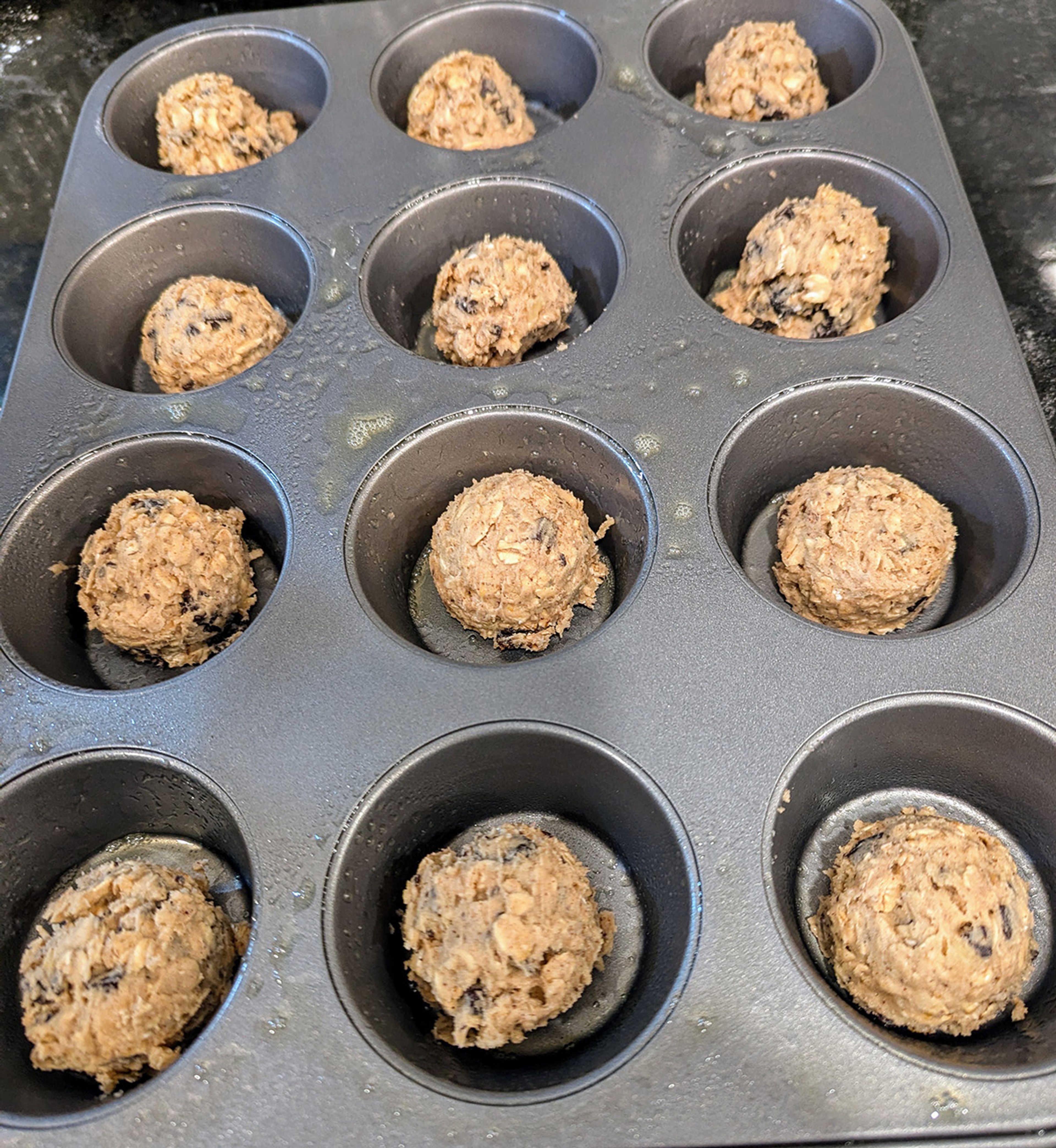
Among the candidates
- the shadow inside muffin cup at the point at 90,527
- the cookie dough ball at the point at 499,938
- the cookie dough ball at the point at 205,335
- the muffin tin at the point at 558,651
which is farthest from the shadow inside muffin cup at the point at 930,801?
the cookie dough ball at the point at 205,335

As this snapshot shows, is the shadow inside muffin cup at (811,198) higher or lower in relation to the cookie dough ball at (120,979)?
higher

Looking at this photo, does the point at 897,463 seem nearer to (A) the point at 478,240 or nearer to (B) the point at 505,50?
(A) the point at 478,240

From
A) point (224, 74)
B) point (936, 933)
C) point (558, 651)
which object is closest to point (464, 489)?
point (558, 651)

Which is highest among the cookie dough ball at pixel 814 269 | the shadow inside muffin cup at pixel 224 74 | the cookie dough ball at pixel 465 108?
the shadow inside muffin cup at pixel 224 74

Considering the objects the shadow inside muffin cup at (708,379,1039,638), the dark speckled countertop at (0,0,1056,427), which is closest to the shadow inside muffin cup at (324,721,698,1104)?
the shadow inside muffin cup at (708,379,1039,638)

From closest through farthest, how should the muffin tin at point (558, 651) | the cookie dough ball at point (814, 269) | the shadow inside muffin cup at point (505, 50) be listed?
the muffin tin at point (558, 651) < the cookie dough ball at point (814, 269) < the shadow inside muffin cup at point (505, 50)

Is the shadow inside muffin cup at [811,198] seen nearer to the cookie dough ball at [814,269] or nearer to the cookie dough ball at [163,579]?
the cookie dough ball at [814,269]
